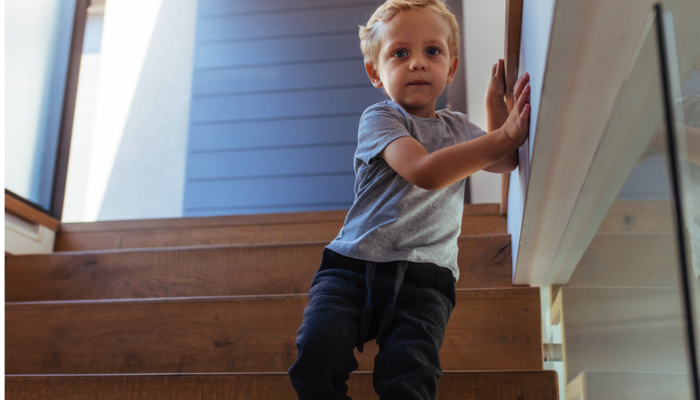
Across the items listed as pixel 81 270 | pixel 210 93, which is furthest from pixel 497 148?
pixel 210 93

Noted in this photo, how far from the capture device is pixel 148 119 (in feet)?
11.2

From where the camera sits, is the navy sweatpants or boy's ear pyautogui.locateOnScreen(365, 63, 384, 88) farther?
boy's ear pyautogui.locateOnScreen(365, 63, 384, 88)

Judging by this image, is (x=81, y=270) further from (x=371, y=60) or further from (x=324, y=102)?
(x=324, y=102)

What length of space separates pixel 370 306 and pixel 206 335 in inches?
26.2

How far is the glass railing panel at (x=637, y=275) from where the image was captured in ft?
1.75

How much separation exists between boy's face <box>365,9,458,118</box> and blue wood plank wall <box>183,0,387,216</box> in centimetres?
207

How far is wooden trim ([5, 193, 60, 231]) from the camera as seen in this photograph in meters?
1.93

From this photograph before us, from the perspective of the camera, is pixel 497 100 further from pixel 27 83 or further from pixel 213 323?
pixel 27 83

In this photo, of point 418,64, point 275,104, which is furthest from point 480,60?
point 418,64

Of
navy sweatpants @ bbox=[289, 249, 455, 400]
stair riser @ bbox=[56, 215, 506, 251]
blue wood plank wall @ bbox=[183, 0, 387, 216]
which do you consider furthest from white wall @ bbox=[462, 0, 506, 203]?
navy sweatpants @ bbox=[289, 249, 455, 400]

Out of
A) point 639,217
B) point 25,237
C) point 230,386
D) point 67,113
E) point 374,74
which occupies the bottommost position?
point 230,386

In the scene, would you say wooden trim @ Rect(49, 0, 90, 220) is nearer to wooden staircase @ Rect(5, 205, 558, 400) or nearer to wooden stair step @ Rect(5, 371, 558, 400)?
wooden staircase @ Rect(5, 205, 558, 400)

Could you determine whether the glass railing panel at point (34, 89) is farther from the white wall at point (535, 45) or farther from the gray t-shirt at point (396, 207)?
the white wall at point (535, 45)

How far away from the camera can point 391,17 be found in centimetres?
99
